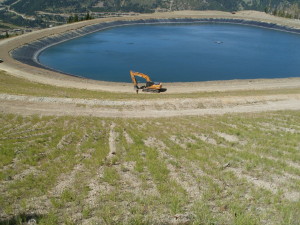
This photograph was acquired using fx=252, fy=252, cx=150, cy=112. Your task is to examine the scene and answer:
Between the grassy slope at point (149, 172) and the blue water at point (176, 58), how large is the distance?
4538 centimetres

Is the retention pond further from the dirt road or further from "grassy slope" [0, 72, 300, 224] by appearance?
"grassy slope" [0, 72, 300, 224]

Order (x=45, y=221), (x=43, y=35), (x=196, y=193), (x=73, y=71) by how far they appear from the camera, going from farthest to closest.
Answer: (x=43, y=35)
(x=73, y=71)
(x=196, y=193)
(x=45, y=221)

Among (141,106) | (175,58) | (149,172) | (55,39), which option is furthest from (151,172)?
(55,39)

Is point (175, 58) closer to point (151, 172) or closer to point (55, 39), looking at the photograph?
point (55, 39)

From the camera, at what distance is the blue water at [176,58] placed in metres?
75.9

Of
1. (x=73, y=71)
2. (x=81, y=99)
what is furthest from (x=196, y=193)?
(x=73, y=71)

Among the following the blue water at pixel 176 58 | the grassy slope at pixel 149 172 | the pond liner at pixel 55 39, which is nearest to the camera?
the grassy slope at pixel 149 172

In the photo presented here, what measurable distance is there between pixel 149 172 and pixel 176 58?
277ft

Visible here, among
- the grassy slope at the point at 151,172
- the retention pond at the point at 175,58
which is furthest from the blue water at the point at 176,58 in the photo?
the grassy slope at the point at 151,172

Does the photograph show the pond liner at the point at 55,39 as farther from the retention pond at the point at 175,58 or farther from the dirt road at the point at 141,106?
the dirt road at the point at 141,106

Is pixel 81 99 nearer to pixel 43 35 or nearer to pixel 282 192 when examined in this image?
pixel 282 192

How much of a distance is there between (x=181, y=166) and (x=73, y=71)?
67.6 metres

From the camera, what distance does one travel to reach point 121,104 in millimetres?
34844

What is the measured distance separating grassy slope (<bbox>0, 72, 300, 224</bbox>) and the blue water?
45382 millimetres
